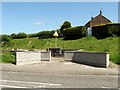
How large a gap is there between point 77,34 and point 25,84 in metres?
35.1

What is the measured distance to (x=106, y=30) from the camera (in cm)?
4050

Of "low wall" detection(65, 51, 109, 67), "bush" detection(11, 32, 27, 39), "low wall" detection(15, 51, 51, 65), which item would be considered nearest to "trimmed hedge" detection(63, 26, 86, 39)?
"low wall" detection(15, 51, 51, 65)

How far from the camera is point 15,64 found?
21.0 meters

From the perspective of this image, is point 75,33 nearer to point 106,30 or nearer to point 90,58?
point 106,30

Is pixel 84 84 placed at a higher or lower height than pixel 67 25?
lower

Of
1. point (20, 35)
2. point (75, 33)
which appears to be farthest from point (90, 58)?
point (20, 35)

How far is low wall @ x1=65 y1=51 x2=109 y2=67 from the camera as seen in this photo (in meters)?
19.4

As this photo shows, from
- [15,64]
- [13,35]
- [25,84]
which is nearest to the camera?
[25,84]

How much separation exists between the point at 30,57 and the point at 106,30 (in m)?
19.4

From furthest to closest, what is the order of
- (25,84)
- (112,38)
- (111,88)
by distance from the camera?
(112,38)
(25,84)
(111,88)

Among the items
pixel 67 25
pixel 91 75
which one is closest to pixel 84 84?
pixel 91 75

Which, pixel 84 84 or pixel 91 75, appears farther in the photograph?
pixel 91 75

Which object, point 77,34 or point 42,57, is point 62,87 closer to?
point 42,57

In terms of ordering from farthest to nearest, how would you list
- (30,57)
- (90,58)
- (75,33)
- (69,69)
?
(75,33), (30,57), (90,58), (69,69)
